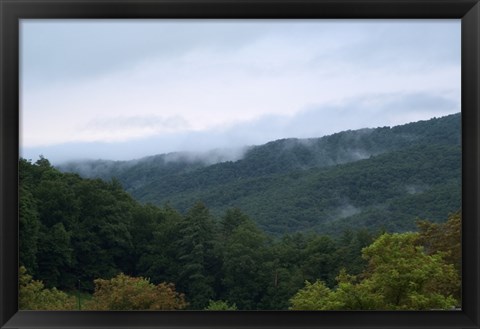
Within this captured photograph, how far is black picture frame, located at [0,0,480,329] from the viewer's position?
1444 mm

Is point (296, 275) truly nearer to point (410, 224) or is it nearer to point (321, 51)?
point (410, 224)

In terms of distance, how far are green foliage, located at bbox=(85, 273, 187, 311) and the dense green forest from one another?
49 millimetres

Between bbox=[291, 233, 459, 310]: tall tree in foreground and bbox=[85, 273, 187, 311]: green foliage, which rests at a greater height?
bbox=[291, 233, 459, 310]: tall tree in foreground

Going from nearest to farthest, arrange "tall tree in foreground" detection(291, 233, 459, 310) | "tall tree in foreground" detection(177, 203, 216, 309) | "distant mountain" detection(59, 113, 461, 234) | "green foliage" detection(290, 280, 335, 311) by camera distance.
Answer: "tall tree in foreground" detection(291, 233, 459, 310), "green foliage" detection(290, 280, 335, 311), "tall tree in foreground" detection(177, 203, 216, 309), "distant mountain" detection(59, 113, 461, 234)

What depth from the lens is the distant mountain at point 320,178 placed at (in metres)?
7.73

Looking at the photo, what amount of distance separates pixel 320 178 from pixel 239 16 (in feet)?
22.3

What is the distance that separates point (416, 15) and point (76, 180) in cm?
658

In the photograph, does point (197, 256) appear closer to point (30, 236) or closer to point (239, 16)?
point (30, 236)

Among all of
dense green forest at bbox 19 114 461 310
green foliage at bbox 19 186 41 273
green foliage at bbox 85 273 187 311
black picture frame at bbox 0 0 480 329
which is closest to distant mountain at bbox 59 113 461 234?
A: dense green forest at bbox 19 114 461 310

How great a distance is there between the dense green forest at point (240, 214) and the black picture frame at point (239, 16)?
16.2ft

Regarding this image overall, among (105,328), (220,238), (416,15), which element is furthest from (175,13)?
(220,238)

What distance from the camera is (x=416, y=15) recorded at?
148 cm

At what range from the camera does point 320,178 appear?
819cm

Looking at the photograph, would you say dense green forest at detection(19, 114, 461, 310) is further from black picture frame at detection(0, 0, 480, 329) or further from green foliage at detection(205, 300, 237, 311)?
black picture frame at detection(0, 0, 480, 329)
